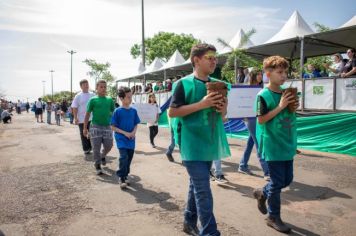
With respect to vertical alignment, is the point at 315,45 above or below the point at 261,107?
above

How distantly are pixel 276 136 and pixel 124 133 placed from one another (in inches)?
115

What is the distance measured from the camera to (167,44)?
1927 inches

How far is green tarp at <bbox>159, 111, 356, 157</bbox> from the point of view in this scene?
8.75 m

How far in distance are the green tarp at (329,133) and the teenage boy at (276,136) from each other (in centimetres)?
584

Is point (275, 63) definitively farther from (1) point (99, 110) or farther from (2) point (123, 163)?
(1) point (99, 110)

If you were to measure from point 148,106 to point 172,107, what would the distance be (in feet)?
26.9

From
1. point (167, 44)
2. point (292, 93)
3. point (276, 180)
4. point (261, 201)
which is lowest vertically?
point (261, 201)

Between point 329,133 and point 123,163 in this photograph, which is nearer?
point 123,163

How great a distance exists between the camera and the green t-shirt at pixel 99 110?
7062 millimetres

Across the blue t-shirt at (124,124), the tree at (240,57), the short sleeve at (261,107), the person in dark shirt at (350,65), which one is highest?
the tree at (240,57)

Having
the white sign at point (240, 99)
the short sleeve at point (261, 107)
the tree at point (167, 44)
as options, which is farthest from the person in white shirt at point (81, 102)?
the tree at point (167, 44)

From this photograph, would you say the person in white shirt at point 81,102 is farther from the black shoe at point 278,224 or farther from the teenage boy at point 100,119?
the black shoe at point 278,224

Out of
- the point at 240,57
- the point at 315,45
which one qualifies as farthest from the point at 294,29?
the point at 240,57

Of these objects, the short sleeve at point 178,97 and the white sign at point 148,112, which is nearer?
the short sleeve at point 178,97
